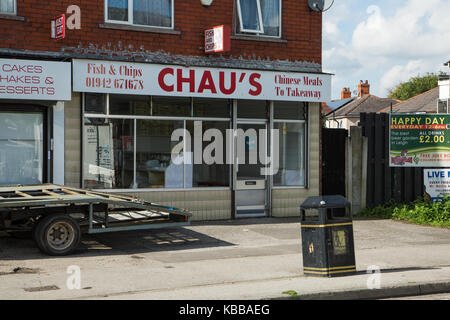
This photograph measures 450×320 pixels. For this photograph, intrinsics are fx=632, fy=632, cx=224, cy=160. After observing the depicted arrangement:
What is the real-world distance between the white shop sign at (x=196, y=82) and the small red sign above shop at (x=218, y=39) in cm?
53

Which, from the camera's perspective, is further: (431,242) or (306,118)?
(306,118)

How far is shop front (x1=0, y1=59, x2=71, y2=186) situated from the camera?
1255 centimetres

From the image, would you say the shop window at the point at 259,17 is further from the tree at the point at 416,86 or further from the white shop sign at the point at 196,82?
the tree at the point at 416,86

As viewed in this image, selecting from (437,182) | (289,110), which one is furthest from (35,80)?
(437,182)

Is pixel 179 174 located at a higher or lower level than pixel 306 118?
lower

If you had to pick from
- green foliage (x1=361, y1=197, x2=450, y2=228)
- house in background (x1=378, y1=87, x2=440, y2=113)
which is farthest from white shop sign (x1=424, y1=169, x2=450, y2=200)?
house in background (x1=378, y1=87, x2=440, y2=113)

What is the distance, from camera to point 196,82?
48.1 feet

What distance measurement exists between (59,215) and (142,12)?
582 centimetres

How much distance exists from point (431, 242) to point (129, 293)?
7373 mm

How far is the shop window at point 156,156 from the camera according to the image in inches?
567

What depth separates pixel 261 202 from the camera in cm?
1588

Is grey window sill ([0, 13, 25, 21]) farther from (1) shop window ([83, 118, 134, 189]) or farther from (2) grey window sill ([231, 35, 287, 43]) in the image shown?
(2) grey window sill ([231, 35, 287, 43])

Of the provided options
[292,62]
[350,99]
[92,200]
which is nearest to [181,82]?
[292,62]
